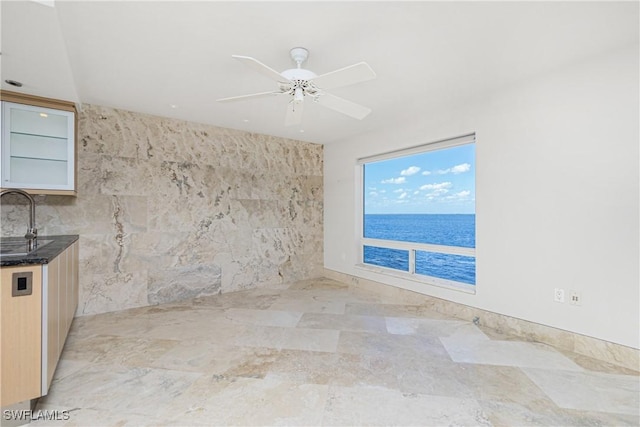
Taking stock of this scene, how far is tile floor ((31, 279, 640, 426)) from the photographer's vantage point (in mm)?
1731

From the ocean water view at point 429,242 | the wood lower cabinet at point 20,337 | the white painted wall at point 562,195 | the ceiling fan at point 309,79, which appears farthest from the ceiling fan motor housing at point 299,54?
the ocean water view at point 429,242

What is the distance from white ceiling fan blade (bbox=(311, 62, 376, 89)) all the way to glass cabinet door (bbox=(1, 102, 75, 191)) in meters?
2.80

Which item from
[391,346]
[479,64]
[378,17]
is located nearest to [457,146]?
[479,64]

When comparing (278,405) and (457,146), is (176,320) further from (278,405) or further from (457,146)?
(457,146)

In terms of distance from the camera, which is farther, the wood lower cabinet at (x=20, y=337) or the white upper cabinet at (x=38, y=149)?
the white upper cabinet at (x=38, y=149)

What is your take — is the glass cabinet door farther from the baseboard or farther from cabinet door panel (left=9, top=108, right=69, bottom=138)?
the baseboard

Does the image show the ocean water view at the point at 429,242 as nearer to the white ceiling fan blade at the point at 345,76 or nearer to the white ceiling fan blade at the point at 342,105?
the white ceiling fan blade at the point at 342,105

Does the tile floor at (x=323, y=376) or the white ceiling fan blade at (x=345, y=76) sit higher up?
the white ceiling fan blade at (x=345, y=76)

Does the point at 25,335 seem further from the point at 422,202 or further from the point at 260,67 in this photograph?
the point at 422,202

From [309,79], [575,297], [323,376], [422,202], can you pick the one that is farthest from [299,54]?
[422,202]

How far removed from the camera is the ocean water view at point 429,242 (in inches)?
156

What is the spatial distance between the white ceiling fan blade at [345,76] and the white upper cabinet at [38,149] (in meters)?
2.79

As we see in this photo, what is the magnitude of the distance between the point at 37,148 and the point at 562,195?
4933 mm

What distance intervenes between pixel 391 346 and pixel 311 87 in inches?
89.0
